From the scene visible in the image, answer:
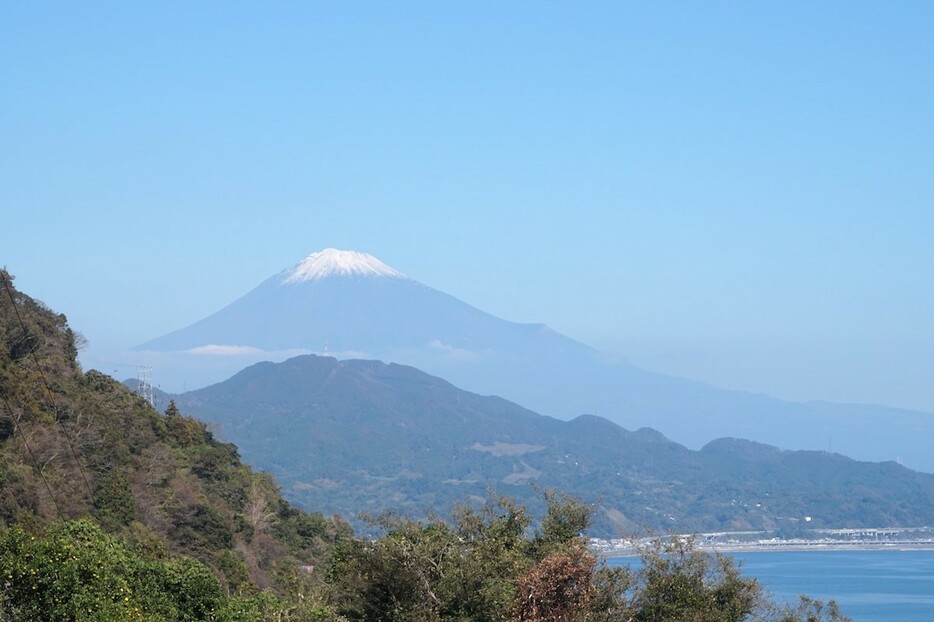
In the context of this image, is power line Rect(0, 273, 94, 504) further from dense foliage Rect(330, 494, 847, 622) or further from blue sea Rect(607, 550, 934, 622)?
blue sea Rect(607, 550, 934, 622)

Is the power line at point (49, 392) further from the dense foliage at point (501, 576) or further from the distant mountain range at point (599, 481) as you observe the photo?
the distant mountain range at point (599, 481)

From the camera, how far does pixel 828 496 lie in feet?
547

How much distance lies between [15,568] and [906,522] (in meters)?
155

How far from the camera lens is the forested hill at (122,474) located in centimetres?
2755

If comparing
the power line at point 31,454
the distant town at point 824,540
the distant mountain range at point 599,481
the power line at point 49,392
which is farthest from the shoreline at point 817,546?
the power line at point 31,454

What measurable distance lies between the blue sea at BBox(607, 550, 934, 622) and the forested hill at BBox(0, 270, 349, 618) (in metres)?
16.7

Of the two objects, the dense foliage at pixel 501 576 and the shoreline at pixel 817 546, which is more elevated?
the dense foliage at pixel 501 576

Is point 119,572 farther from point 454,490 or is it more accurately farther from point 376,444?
point 376,444

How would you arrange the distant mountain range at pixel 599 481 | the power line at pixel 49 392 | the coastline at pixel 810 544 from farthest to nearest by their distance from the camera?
the distant mountain range at pixel 599 481, the coastline at pixel 810 544, the power line at pixel 49 392

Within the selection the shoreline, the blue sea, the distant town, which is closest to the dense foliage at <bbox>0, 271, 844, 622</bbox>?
the blue sea

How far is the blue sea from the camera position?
6675cm

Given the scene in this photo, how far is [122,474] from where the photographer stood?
31172 millimetres

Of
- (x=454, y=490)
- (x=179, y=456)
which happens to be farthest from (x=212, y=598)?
(x=454, y=490)

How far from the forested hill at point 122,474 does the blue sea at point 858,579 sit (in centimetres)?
1667
